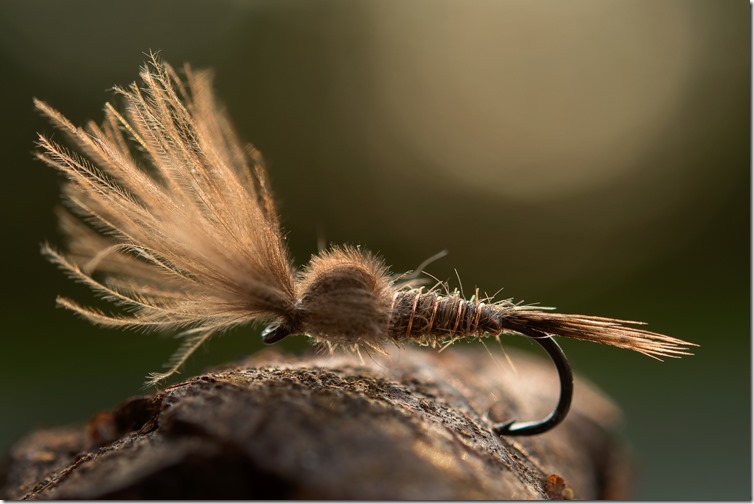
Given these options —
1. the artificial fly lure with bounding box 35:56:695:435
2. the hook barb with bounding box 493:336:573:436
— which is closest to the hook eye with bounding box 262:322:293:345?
the artificial fly lure with bounding box 35:56:695:435

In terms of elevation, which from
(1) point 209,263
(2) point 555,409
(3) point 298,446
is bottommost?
(2) point 555,409

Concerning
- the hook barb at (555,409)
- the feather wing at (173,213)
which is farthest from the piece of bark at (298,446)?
the feather wing at (173,213)

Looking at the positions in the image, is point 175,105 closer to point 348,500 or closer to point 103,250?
point 103,250

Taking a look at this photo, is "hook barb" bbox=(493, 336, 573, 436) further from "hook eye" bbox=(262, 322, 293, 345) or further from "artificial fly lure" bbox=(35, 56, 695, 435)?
"hook eye" bbox=(262, 322, 293, 345)

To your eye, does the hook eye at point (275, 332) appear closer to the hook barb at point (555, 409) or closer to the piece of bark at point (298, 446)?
the piece of bark at point (298, 446)

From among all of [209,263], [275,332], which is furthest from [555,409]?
[209,263]

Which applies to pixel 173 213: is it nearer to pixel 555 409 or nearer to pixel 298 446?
pixel 298 446

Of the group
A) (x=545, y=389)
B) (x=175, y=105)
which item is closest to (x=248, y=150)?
(x=175, y=105)
